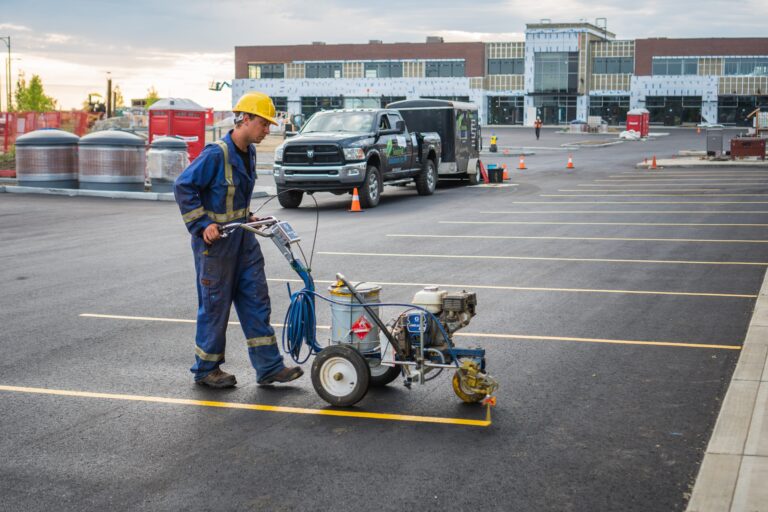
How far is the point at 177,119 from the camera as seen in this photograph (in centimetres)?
3312

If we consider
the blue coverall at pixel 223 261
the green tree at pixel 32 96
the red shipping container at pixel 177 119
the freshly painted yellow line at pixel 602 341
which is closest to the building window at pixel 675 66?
the green tree at pixel 32 96

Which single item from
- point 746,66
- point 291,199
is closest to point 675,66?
point 746,66

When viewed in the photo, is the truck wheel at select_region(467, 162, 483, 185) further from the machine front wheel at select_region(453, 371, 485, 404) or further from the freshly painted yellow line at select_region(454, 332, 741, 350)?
the machine front wheel at select_region(453, 371, 485, 404)

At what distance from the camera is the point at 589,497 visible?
492 centimetres

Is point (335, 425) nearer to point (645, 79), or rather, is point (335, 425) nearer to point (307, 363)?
point (307, 363)

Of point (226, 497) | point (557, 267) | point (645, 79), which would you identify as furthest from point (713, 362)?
point (645, 79)

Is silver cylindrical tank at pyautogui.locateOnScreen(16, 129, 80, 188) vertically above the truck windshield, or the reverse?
the truck windshield

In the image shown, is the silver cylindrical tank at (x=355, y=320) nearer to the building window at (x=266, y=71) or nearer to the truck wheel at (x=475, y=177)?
the truck wheel at (x=475, y=177)

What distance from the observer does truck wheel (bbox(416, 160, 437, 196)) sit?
86.5 feet

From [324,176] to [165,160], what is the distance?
19.2 ft

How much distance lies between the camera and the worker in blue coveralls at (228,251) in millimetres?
6797

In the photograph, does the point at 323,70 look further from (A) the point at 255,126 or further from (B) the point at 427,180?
(A) the point at 255,126

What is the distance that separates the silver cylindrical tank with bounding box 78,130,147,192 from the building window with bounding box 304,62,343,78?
3896 inches

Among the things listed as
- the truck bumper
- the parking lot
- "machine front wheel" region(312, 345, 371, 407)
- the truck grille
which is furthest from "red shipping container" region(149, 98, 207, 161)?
"machine front wheel" region(312, 345, 371, 407)
